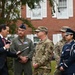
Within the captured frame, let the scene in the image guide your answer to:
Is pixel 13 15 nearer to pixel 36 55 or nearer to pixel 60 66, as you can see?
pixel 36 55

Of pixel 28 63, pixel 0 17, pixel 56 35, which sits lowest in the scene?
pixel 56 35

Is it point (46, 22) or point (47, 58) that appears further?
point (46, 22)

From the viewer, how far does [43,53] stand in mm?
9789

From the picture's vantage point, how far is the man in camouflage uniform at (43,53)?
9734 millimetres

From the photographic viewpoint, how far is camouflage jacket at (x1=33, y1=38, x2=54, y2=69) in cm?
973

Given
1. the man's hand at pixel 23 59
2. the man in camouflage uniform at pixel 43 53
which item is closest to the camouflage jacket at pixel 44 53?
the man in camouflage uniform at pixel 43 53

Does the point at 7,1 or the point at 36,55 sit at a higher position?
the point at 7,1

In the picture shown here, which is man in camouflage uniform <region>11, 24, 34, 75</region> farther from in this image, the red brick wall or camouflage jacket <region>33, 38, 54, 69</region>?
the red brick wall

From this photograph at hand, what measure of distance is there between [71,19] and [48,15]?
6.13 ft

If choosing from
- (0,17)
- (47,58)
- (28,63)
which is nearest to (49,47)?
(47,58)

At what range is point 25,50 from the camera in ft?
36.6

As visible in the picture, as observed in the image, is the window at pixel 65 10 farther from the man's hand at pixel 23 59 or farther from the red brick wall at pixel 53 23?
the man's hand at pixel 23 59

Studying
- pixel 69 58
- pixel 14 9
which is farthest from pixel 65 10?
pixel 69 58

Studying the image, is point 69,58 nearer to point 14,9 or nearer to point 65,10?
point 14,9
